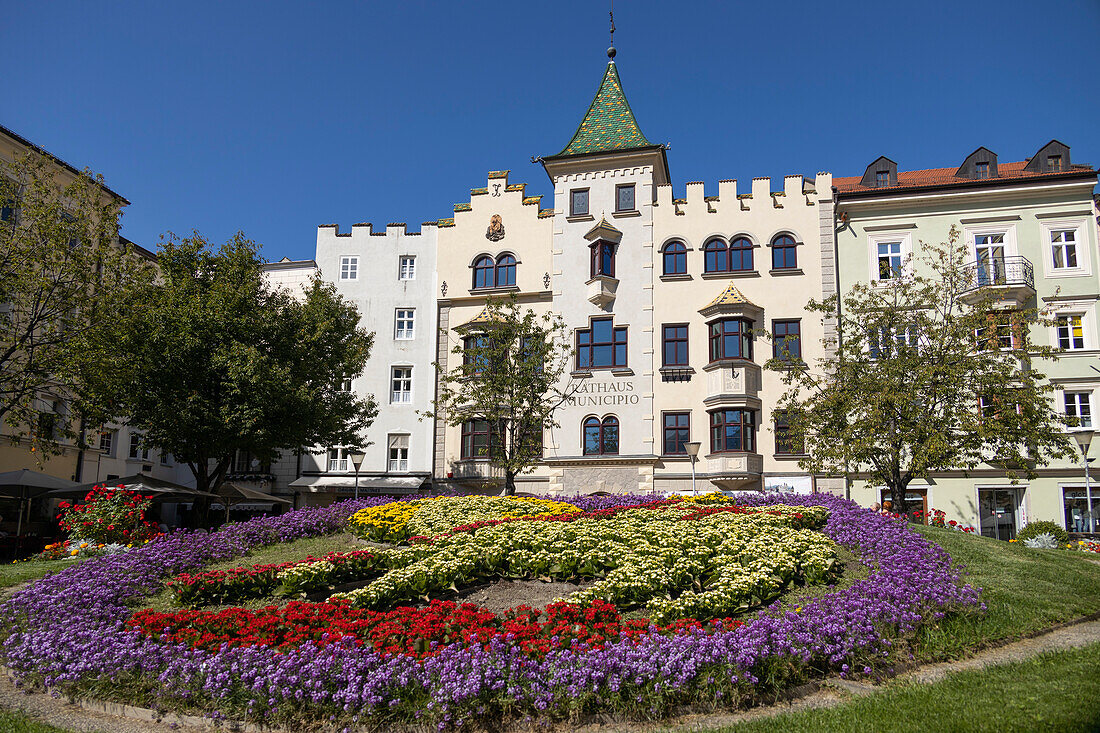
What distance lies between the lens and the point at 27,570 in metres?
16.1

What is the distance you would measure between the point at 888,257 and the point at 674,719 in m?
31.1

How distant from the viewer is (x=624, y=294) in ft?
117

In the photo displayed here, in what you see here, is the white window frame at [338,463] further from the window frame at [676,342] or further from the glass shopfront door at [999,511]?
the glass shopfront door at [999,511]

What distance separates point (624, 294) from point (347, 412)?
44.6 feet

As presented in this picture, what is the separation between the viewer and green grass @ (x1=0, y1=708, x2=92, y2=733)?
24.9 feet

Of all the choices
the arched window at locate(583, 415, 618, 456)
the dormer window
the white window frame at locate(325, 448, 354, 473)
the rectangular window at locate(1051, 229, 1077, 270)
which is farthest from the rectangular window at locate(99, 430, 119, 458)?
the rectangular window at locate(1051, 229, 1077, 270)

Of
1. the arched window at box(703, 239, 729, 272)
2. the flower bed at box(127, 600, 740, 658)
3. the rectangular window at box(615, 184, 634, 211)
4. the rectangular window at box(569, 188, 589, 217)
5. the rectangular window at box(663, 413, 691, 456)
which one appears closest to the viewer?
the flower bed at box(127, 600, 740, 658)

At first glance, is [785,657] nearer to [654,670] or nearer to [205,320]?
[654,670]

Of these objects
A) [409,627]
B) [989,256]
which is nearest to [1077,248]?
[989,256]

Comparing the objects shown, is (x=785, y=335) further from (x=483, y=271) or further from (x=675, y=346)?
(x=483, y=271)

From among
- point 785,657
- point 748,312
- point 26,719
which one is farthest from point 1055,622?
point 748,312

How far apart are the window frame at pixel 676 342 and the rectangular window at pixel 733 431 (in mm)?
2811

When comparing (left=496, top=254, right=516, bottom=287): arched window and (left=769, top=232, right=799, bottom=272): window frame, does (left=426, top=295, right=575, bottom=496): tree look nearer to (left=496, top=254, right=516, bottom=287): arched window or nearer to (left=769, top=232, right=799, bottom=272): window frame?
(left=496, top=254, right=516, bottom=287): arched window

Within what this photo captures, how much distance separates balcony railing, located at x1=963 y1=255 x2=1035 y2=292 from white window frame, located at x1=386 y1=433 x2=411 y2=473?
26245 millimetres
